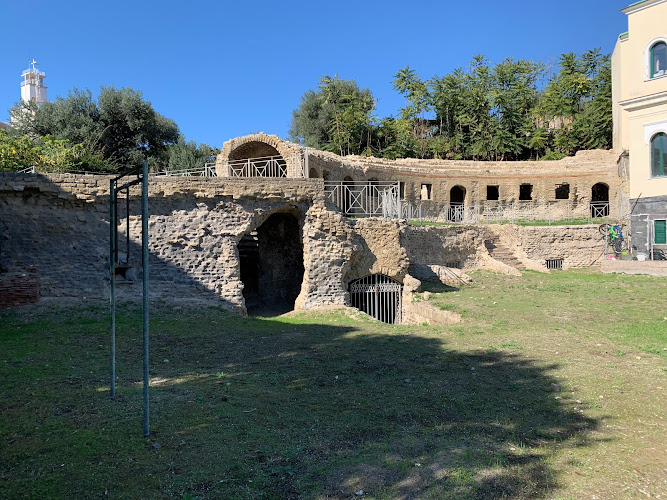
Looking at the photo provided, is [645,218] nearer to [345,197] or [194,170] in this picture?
[345,197]

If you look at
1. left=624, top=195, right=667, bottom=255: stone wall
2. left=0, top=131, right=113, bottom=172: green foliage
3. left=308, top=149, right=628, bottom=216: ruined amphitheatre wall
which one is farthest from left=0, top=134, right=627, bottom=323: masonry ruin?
left=0, top=131, right=113, bottom=172: green foliage

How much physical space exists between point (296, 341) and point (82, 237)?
7.09m

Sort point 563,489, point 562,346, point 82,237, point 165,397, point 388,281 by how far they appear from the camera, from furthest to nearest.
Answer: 1. point 388,281
2. point 82,237
3. point 562,346
4. point 165,397
5. point 563,489

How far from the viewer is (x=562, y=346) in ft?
30.8

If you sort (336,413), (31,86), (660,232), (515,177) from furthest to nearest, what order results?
(31,86) → (515,177) → (660,232) → (336,413)

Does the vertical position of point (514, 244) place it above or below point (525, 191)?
below

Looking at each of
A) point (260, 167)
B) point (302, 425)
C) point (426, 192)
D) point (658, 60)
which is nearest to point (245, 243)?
point (260, 167)

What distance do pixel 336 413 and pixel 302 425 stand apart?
0.56 m

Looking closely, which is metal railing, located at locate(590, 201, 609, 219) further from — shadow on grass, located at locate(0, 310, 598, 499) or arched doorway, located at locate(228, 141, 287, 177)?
shadow on grass, located at locate(0, 310, 598, 499)

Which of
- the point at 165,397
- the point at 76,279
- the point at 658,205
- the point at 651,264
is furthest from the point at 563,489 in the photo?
the point at 658,205

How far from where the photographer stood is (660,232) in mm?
21703

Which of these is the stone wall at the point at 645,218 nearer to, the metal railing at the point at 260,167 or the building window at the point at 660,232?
the building window at the point at 660,232

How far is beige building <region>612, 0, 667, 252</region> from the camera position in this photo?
21641 mm

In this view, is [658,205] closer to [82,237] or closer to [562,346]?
[562,346]
